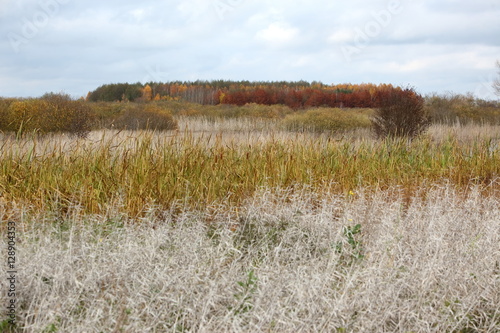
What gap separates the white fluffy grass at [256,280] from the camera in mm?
2551

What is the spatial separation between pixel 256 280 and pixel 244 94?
37450mm

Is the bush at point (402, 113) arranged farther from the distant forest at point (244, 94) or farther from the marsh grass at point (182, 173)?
the distant forest at point (244, 94)

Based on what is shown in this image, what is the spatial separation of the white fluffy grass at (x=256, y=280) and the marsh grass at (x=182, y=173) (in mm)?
453

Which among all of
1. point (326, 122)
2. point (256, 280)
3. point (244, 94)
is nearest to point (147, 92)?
point (244, 94)

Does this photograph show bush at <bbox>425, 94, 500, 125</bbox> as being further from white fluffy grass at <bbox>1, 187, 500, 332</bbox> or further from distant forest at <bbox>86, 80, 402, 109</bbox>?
white fluffy grass at <bbox>1, 187, 500, 332</bbox>

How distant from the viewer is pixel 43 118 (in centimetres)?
1332

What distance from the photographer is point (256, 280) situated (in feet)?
9.70

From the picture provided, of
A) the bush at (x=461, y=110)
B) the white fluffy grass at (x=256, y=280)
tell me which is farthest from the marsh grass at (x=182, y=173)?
the bush at (x=461, y=110)

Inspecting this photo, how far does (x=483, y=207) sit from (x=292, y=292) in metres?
3.30

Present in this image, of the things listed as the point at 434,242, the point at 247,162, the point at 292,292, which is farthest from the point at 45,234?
the point at 434,242

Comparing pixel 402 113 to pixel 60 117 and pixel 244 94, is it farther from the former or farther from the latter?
pixel 244 94

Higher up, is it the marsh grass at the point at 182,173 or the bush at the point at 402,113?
the bush at the point at 402,113

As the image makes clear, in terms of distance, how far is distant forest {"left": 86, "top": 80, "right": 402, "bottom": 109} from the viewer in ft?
120

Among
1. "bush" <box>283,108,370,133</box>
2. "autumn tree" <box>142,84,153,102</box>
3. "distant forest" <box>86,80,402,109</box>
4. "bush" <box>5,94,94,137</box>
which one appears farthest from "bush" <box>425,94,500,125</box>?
"autumn tree" <box>142,84,153,102</box>
